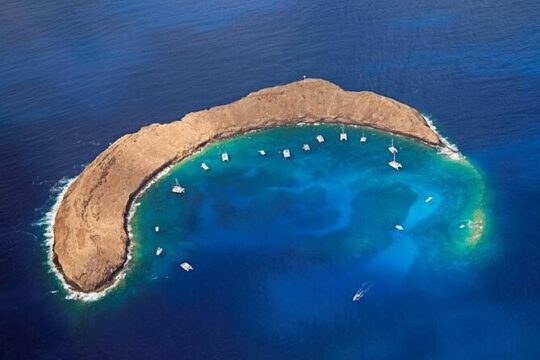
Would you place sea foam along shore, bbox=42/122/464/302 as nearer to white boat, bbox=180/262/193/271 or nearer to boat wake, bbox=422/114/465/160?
boat wake, bbox=422/114/465/160

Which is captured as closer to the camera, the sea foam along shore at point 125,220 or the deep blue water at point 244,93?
the deep blue water at point 244,93

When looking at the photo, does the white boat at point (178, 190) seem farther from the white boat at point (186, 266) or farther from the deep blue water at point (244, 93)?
the deep blue water at point (244, 93)

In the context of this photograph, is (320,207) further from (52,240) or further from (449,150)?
(52,240)

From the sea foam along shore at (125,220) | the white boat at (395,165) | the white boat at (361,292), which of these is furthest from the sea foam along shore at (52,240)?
the white boat at (395,165)

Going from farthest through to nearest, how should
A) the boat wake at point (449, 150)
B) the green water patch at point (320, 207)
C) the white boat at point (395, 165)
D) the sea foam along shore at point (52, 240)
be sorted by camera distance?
the boat wake at point (449, 150) < the white boat at point (395, 165) < the green water patch at point (320, 207) < the sea foam along shore at point (52, 240)

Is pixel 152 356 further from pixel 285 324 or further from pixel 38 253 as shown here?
pixel 38 253

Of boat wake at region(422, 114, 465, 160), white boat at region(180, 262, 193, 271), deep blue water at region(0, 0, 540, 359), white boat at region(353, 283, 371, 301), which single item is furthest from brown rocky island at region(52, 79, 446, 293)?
white boat at region(353, 283, 371, 301)
